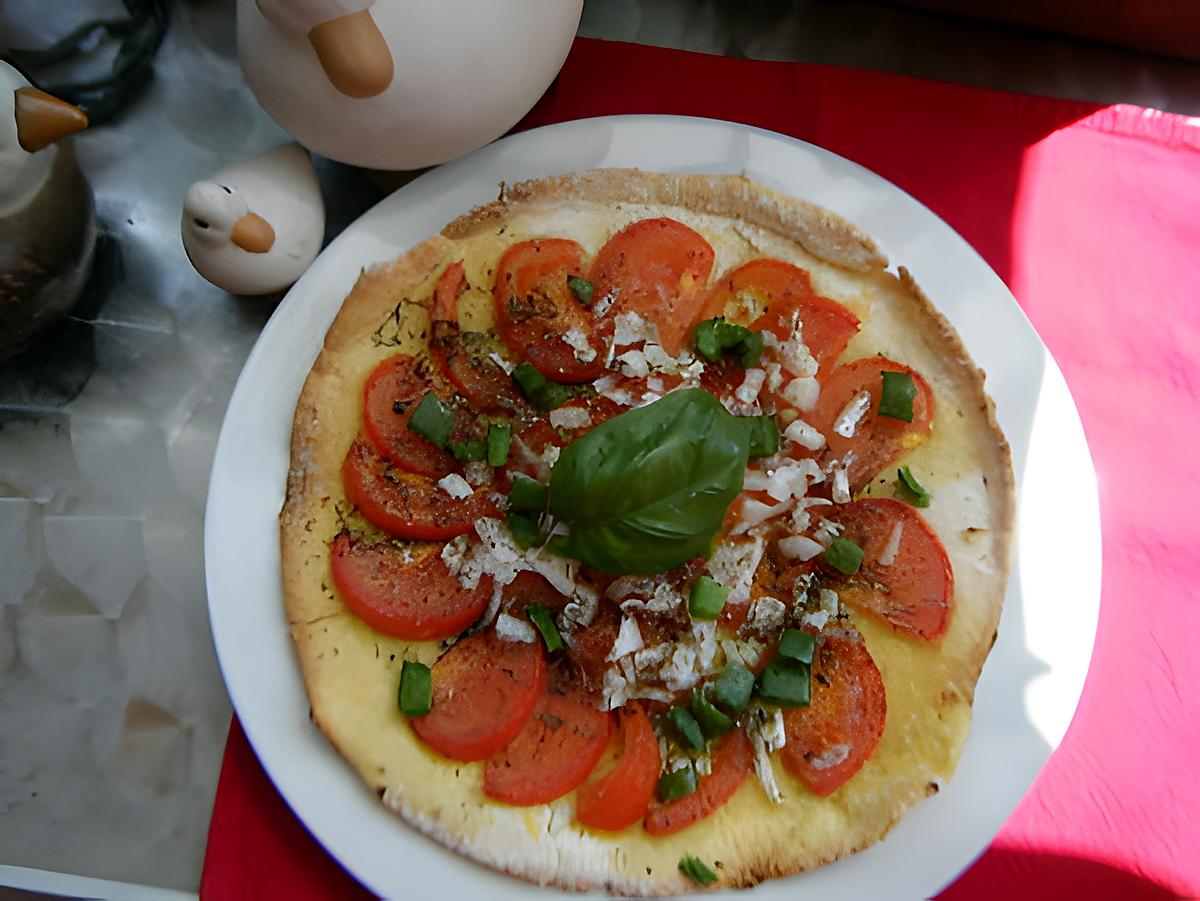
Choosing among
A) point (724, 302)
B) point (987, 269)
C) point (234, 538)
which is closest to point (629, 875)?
point (234, 538)

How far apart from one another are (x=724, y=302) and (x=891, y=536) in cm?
54

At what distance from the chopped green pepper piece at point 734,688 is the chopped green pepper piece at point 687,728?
0.06m

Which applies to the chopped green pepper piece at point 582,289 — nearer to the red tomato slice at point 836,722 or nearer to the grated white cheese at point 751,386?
the grated white cheese at point 751,386

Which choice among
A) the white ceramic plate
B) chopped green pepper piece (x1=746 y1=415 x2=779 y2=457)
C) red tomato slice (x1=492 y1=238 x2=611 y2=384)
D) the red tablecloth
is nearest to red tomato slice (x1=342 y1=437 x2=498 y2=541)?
the white ceramic plate

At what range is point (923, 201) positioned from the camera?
2.06 m

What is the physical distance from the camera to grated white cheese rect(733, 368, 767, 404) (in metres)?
1.61

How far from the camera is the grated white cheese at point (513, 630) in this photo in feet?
4.87

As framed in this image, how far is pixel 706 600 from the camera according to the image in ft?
4.84

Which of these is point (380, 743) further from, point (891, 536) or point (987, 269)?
point (987, 269)

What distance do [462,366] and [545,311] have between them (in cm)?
19

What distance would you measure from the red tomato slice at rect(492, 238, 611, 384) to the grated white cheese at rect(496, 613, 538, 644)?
449mm

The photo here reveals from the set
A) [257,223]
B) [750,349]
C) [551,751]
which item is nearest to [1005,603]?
[750,349]

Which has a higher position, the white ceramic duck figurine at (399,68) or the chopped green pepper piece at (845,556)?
the white ceramic duck figurine at (399,68)

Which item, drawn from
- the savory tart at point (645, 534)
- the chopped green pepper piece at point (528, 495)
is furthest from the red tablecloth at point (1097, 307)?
the chopped green pepper piece at point (528, 495)
